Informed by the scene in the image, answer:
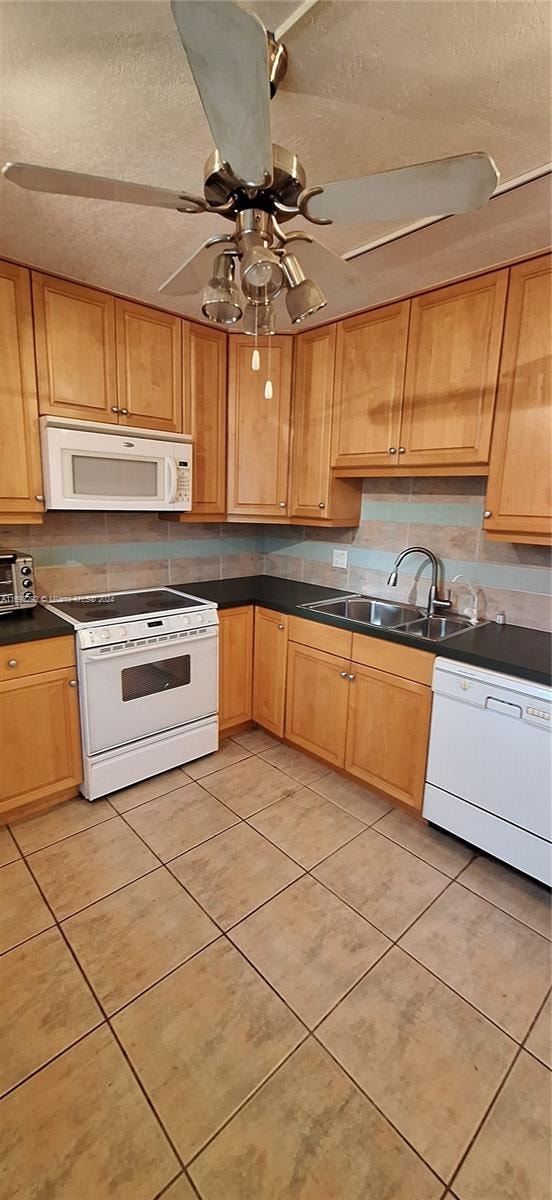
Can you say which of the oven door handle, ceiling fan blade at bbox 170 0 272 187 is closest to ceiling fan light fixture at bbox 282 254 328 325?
ceiling fan blade at bbox 170 0 272 187

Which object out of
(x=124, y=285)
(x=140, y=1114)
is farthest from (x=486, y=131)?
(x=140, y=1114)

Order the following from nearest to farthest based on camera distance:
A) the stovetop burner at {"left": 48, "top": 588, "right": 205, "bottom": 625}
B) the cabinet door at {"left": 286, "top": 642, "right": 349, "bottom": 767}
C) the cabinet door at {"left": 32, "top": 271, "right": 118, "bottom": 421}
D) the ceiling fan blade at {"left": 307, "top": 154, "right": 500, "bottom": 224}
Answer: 1. the ceiling fan blade at {"left": 307, "top": 154, "right": 500, "bottom": 224}
2. the cabinet door at {"left": 32, "top": 271, "right": 118, "bottom": 421}
3. the stovetop burner at {"left": 48, "top": 588, "right": 205, "bottom": 625}
4. the cabinet door at {"left": 286, "top": 642, "right": 349, "bottom": 767}

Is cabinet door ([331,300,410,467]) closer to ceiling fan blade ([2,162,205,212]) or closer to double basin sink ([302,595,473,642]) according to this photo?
double basin sink ([302,595,473,642])

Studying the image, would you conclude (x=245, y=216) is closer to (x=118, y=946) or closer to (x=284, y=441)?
(x=284, y=441)

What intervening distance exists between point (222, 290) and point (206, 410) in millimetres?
1609

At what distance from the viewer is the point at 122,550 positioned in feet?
9.32

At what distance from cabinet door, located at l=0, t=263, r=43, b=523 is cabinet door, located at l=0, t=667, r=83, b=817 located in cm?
75

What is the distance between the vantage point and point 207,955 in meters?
1.61

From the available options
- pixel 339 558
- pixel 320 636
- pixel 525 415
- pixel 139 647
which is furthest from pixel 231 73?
pixel 339 558

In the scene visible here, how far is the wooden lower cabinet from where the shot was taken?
2.08 m

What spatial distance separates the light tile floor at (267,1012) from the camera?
3.69ft

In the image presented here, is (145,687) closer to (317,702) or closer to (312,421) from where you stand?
(317,702)

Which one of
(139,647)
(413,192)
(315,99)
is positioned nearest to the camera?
(413,192)

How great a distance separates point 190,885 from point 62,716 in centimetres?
91
